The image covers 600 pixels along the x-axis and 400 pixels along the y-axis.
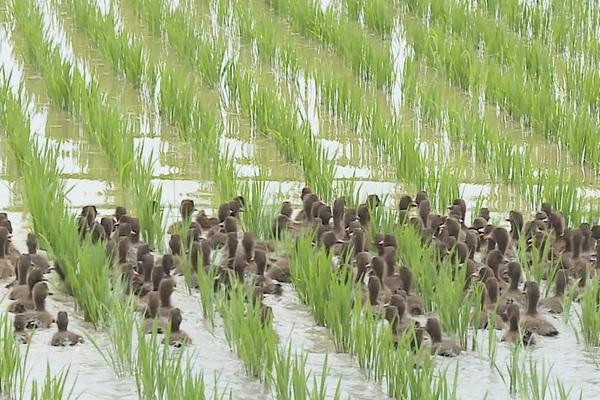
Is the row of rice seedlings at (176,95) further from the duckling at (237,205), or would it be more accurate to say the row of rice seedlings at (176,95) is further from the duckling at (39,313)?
the duckling at (39,313)

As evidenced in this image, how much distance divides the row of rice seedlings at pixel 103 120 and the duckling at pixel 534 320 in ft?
5.48

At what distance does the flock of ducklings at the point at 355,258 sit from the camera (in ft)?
16.9

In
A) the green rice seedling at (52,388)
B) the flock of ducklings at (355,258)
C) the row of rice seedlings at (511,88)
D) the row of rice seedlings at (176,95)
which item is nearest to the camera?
the green rice seedling at (52,388)

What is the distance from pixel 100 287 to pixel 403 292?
1.07 m

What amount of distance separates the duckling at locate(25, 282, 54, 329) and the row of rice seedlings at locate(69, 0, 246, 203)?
1788 millimetres

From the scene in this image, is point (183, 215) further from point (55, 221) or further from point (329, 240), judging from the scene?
point (329, 240)

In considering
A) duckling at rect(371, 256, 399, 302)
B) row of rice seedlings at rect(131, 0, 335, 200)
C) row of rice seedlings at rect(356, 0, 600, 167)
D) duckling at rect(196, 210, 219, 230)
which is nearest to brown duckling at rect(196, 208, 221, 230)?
duckling at rect(196, 210, 219, 230)

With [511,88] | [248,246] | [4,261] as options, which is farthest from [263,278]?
[511,88]

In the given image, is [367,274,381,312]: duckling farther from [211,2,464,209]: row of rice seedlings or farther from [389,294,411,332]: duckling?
[211,2,464,209]: row of rice seedlings

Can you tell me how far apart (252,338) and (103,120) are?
3.16m

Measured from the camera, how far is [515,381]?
4730mm

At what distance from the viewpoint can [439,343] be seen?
4.96 metres

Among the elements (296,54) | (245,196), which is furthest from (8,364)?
(296,54)

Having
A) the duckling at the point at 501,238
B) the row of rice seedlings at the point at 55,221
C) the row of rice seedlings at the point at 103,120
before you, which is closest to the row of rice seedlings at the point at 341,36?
the row of rice seedlings at the point at 103,120
